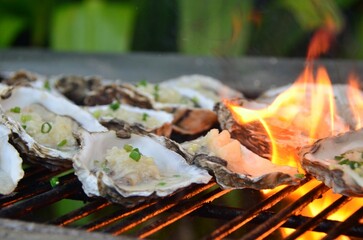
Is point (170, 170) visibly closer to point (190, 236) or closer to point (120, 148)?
point (120, 148)

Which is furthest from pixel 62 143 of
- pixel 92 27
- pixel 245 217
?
pixel 92 27

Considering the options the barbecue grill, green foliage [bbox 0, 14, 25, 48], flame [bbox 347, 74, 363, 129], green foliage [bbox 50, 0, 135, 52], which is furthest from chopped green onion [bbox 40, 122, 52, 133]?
green foliage [bbox 0, 14, 25, 48]

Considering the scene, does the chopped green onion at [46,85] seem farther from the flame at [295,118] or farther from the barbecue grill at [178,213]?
the flame at [295,118]

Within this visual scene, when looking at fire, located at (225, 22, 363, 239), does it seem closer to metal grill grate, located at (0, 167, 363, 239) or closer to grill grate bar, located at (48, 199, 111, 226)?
metal grill grate, located at (0, 167, 363, 239)

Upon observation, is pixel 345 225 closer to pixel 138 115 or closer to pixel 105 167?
pixel 105 167

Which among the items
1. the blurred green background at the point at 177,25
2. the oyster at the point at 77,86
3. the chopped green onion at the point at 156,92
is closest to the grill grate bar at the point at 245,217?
the chopped green onion at the point at 156,92

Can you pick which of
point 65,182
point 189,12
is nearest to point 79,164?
point 65,182

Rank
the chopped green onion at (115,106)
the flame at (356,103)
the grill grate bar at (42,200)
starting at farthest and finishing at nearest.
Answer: the chopped green onion at (115,106) < the flame at (356,103) < the grill grate bar at (42,200)
